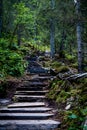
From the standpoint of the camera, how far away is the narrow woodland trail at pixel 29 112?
270 inches

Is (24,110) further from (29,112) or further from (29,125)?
(29,125)

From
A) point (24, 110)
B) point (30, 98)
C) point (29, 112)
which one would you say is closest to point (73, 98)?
point (29, 112)

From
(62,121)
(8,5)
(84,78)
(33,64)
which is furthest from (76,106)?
(8,5)

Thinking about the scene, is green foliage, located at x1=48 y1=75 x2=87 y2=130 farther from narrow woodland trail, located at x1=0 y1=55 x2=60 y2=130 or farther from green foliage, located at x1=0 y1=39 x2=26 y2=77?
green foliage, located at x1=0 y1=39 x2=26 y2=77

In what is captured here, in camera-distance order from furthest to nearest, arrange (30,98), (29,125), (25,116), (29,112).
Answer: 1. (30,98)
2. (29,112)
3. (25,116)
4. (29,125)

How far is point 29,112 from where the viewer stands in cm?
830

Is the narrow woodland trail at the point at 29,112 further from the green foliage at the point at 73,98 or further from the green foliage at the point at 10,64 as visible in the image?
the green foliage at the point at 10,64

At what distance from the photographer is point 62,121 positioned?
23.2 feet

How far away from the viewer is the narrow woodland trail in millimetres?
6867

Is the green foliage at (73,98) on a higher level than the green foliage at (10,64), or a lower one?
lower

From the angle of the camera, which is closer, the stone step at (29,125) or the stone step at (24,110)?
the stone step at (29,125)

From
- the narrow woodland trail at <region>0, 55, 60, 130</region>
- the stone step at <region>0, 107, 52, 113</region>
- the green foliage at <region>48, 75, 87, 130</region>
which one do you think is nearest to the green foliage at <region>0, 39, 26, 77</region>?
the narrow woodland trail at <region>0, 55, 60, 130</region>

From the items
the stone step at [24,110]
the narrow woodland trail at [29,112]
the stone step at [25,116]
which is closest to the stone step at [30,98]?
the narrow woodland trail at [29,112]

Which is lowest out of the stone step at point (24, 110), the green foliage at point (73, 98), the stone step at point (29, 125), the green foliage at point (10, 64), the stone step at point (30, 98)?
the stone step at point (30, 98)
